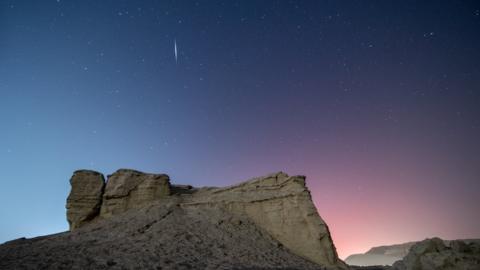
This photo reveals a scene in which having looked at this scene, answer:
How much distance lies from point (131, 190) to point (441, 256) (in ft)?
86.6

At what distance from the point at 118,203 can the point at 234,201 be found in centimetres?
1184

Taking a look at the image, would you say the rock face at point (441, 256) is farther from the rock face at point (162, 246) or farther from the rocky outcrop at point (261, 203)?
the rocky outcrop at point (261, 203)

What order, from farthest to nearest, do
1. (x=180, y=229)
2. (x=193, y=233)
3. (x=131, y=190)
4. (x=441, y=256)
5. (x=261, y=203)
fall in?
(x=131, y=190), (x=261, y=203), (x=180, y=229), (x=193, y=233), (x=441, y=256)

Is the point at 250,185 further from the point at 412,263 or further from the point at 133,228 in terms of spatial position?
the point at 412,263

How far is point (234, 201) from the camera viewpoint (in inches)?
1083

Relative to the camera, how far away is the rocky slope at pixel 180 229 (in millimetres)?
17094

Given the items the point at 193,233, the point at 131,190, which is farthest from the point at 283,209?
the point at 131,190

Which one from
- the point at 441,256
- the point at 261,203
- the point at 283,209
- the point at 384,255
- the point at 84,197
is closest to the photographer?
the point at 441,256

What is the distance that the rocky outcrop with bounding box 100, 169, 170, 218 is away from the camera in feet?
94.1

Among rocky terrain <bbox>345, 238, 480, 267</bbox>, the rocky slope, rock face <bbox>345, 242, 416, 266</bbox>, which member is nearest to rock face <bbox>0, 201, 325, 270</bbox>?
the rocky slope

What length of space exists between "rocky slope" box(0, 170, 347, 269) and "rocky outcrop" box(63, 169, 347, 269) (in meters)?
0.08

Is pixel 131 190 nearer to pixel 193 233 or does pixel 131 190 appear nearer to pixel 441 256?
pixel 193 233

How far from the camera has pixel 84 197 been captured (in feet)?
96.2

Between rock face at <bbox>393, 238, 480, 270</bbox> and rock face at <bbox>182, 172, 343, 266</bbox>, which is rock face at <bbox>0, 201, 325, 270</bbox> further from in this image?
rock face at <bbox>393, 238, 480, 270</bbox>
